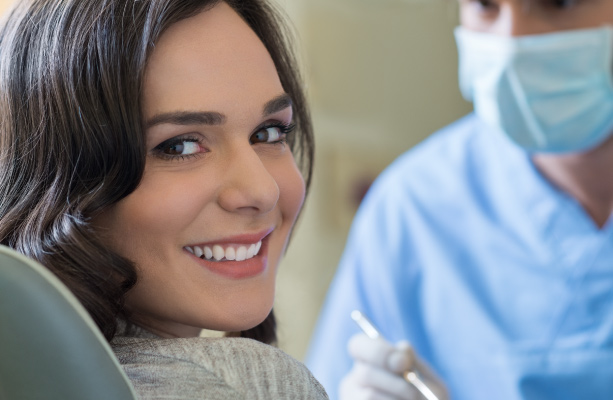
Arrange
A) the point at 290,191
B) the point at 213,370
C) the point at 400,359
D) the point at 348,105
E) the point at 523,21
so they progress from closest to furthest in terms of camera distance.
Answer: the point at 213,370
the point at 290,191
the point at 400,359
the point at 523,21
the point at 348,105

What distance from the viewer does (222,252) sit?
2.57 feet

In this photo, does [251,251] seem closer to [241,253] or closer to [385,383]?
[241,253]

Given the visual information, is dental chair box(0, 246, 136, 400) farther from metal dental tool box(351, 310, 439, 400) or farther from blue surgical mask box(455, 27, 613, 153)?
blue surgical mask box(455, 27, 613, 153)

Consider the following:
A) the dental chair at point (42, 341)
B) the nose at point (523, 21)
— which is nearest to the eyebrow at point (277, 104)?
the dental chair at point (42, 341)

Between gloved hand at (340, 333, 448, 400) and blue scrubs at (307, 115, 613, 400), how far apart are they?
23cm

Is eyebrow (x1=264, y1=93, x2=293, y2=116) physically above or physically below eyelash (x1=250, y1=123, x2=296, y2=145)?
above

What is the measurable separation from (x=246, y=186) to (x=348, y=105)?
1.90 m

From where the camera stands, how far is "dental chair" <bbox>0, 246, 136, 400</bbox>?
0.50m

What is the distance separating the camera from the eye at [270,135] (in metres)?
0.86

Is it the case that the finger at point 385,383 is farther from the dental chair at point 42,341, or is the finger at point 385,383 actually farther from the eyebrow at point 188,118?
the dental chair at point 42,341

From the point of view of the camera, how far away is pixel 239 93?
78cm

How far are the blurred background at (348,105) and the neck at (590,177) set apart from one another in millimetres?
1047

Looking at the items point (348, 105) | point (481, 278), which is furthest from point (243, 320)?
point (348, 105)

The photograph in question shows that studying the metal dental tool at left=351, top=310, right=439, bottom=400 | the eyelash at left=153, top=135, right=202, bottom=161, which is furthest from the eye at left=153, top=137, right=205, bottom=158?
the metal dental tool at left=351, top=310, right=439, bottom=400
